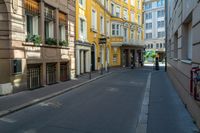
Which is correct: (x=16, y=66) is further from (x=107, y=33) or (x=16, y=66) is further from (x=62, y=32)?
(x=107, y=33)

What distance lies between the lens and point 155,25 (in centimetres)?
7081

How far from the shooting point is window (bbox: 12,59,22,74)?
10.1 meters

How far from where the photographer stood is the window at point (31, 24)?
11961 mm

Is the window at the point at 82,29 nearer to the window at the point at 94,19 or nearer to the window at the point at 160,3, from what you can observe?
the window at the point at 94,19

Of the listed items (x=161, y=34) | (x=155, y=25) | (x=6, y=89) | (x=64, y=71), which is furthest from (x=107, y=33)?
(x=155, y=25)

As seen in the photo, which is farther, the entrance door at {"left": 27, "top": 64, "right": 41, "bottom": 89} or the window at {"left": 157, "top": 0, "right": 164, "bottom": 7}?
the window at {"left": 157, "top": 0, "right": 164, "bottom": 7}

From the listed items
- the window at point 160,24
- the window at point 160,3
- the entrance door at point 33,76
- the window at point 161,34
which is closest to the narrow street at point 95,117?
the entrance door at point 33,76

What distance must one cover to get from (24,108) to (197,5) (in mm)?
6089

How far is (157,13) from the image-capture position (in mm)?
70375

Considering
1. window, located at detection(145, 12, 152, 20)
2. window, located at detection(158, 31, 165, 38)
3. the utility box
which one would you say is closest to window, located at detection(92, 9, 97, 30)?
the utility box

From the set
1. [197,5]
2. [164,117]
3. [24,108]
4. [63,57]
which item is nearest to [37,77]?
[63,57]

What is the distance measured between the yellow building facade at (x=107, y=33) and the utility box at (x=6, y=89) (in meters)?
8.52

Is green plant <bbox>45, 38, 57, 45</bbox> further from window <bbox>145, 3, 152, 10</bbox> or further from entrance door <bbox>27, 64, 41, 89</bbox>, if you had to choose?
window <bbox>145, 3, 152, 10</bbox>

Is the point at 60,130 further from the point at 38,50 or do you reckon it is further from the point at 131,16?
the point at 131,16
